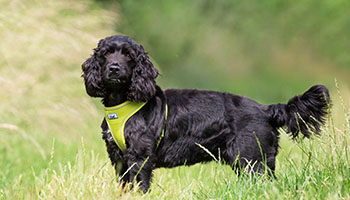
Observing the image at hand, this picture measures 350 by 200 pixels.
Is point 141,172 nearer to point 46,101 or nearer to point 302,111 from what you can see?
point 302,111

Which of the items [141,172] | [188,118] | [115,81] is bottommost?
[141,172]

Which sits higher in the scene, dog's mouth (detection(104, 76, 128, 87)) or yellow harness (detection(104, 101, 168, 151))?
dog's mouth (detection(104, 76, 128, 87))

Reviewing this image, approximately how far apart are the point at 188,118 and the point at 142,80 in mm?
523

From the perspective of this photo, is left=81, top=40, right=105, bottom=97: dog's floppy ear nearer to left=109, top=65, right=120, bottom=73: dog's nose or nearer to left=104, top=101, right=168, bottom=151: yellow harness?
left=104, top=101, right=168, bottom=151: yellow harness

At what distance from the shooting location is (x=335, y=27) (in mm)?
11688

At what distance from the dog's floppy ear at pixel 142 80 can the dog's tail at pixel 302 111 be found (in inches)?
43.0

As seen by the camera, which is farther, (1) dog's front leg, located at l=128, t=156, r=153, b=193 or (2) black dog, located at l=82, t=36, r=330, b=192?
(2) black dog, located at l=82, t=36, r=330, b=192

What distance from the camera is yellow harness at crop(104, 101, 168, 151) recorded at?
3.52 metres

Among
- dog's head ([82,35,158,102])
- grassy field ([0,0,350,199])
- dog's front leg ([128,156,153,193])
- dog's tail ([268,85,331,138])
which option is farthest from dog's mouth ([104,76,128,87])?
dog's tail ([268,85,331,138])

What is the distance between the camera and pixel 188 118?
12.3 ft

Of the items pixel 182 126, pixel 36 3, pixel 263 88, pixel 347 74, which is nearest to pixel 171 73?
pixel 263 88

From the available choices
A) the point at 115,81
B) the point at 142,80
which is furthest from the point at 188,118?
the point at 115,81

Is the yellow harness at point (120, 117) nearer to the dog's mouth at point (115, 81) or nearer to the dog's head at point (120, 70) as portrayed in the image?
the dog's head at point (120, 70)

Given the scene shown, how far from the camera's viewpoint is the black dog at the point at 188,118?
3602 mm
